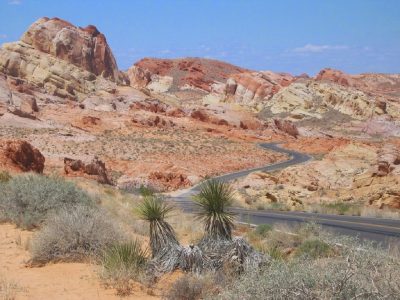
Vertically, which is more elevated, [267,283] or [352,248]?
[352,248]

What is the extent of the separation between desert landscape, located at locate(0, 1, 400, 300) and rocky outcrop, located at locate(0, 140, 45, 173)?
0.08 meters

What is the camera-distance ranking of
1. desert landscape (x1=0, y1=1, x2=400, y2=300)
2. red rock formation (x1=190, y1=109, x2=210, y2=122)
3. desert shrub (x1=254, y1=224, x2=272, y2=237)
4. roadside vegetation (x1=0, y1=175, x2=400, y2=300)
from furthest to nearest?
red rock formation (x1=190, y1=109, x2=210, y2=122), desert shrub (x1=254, y1=224, x2=272, y2=237), desert landscape (x1=0, y1=1, x2=400, y2=300), roadside vegetation (x1=0, y1=175, x2=400, y2=300)

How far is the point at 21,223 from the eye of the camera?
14.3 meters

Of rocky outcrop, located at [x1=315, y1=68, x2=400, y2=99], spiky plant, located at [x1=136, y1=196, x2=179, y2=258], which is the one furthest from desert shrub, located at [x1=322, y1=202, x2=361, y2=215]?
rocky outcrop, located at [x1=315, y1=68, x2=400, y2=99]

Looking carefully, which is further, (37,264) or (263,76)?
(263,76)

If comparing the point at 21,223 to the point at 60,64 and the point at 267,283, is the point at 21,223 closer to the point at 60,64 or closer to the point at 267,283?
the point at 267,283

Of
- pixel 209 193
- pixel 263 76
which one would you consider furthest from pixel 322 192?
pixel 263 76

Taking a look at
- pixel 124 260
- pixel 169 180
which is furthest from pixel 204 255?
pixel 169 180

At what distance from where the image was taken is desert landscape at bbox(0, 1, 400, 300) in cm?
877

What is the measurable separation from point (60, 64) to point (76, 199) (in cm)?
7490

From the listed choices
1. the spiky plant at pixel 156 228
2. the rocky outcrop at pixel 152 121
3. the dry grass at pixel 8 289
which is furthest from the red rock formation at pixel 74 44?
the dry grass at pixel 8 289

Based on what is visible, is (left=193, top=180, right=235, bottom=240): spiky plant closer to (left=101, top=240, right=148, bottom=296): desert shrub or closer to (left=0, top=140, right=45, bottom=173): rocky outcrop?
(left=101, top=240, right=148, bottom=296): desert shrub

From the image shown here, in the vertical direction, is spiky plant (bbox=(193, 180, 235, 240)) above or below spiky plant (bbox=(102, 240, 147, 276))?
above

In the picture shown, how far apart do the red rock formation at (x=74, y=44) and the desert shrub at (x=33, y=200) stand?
81.2m
